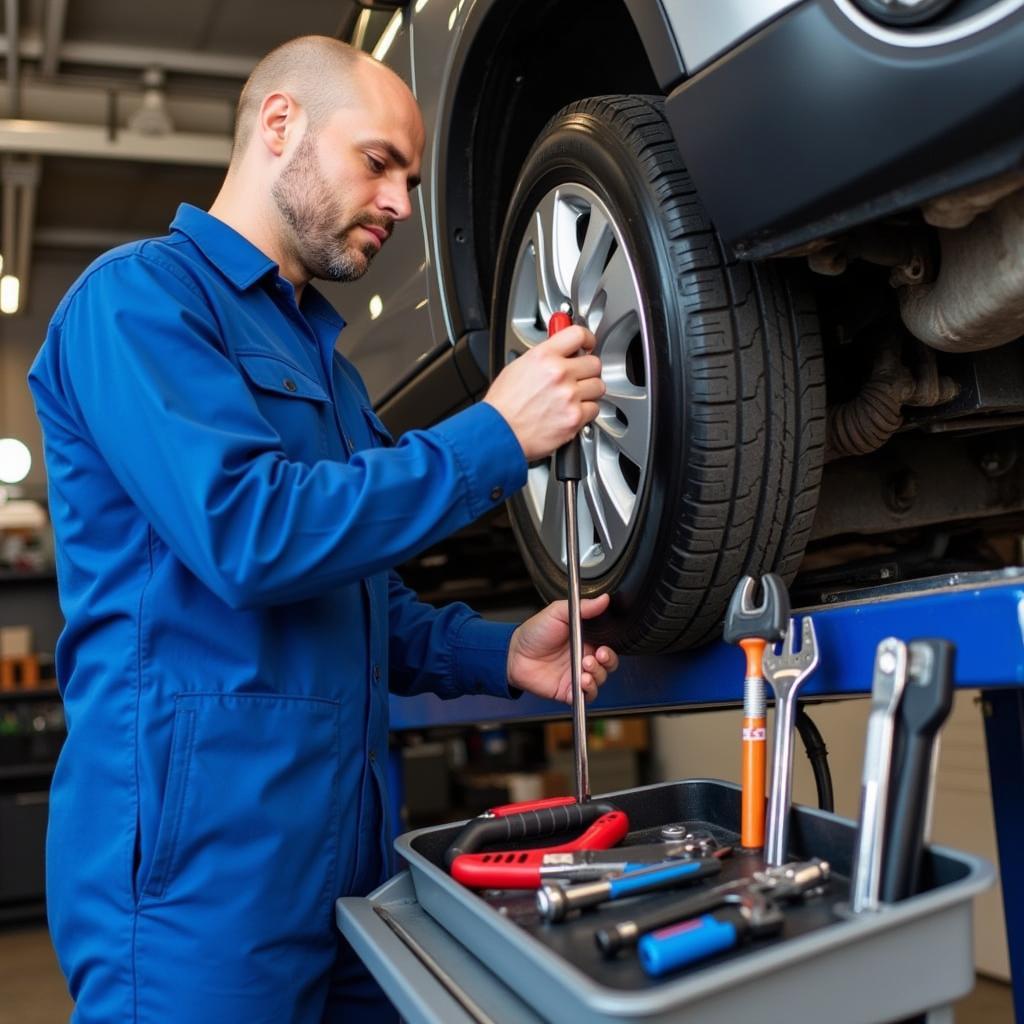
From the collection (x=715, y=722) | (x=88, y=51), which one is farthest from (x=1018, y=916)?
(x=88, y=51)

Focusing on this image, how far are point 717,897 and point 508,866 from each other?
7.7 inches

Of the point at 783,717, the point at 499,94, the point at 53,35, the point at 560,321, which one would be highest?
the point at 53,35

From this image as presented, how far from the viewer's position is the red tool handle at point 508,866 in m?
0.83

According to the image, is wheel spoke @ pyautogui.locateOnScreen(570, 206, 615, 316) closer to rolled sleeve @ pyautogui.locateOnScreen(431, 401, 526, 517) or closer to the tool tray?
rolled sleeve @ pyautogui.locateOnScreen(431, 401, 526, 517)

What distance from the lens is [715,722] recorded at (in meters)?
4.99

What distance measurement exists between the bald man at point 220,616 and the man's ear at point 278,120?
0.45 feet

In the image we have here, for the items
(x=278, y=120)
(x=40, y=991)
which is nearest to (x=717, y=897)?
(x=278, y=120)

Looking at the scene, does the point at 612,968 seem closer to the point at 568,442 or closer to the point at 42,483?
the point at 568,442

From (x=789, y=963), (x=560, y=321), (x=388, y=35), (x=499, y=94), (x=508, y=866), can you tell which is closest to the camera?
(x=789, y=963)

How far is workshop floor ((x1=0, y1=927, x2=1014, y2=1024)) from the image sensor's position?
3260 mm

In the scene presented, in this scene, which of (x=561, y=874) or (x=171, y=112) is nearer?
(x=561, y=874)

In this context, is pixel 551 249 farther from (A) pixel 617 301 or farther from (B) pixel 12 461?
(B) pixel 12 461

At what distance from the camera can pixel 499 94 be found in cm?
156

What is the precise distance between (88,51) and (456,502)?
4.87m
